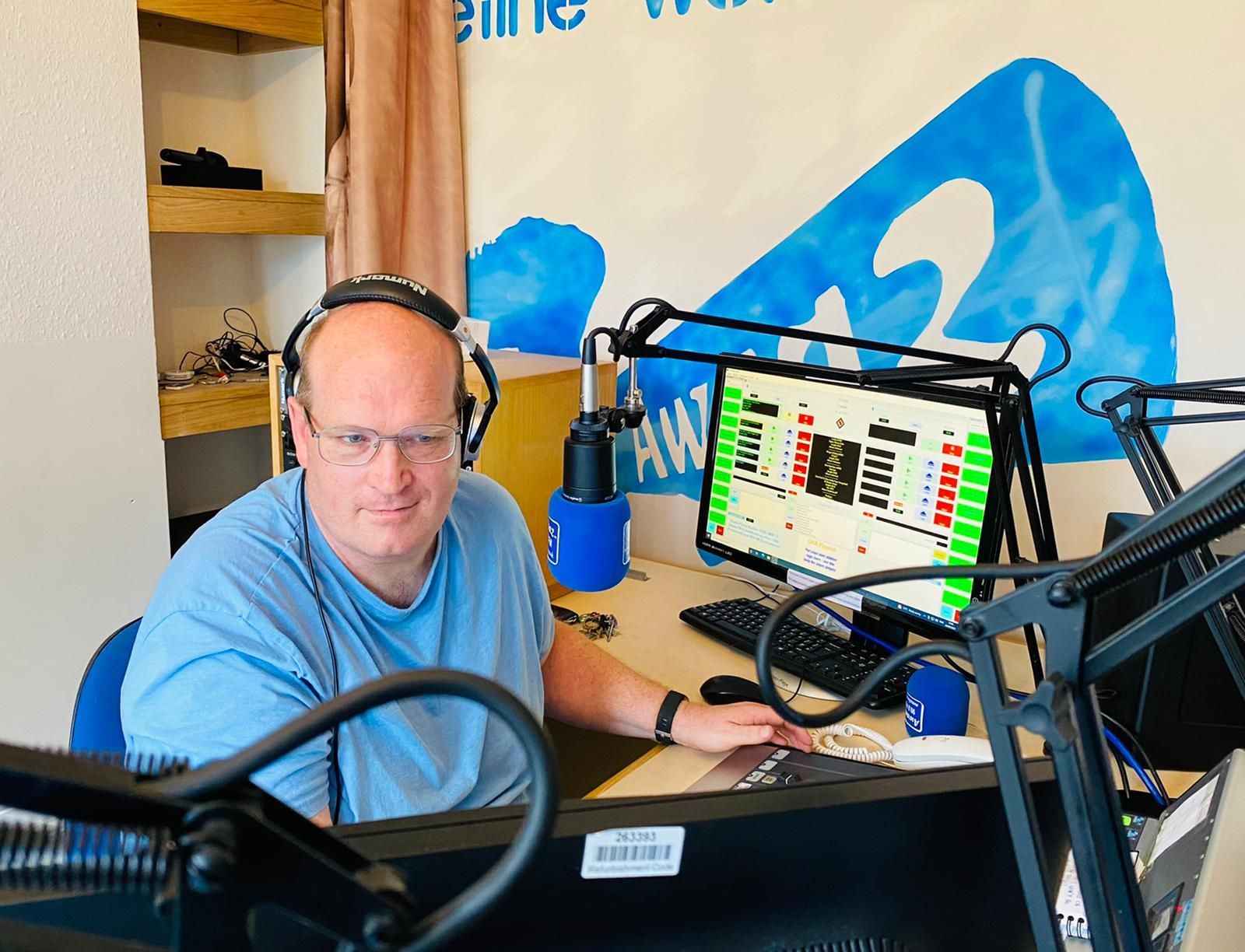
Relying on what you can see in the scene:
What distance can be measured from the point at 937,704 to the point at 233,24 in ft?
6.81

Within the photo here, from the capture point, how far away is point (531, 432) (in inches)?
75.6

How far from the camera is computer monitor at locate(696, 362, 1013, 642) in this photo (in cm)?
144

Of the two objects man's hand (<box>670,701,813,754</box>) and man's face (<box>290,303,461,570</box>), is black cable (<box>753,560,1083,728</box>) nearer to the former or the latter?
man's face (<box>290,303,461,570</box>)

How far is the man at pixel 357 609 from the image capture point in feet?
3.34

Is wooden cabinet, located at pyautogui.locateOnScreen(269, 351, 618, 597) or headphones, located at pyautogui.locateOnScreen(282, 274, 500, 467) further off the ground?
headphones, located at pyautogui.locateOnScreen(282, 274, 500, 467)

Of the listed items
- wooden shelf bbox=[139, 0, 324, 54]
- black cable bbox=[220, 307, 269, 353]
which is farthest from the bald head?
black cable bbox=[220, 307, 269, 353]

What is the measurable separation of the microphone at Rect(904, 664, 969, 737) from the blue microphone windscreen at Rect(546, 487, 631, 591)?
451 mm

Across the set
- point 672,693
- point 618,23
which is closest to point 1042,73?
point 618,23

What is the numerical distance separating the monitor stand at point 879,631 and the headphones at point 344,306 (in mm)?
748

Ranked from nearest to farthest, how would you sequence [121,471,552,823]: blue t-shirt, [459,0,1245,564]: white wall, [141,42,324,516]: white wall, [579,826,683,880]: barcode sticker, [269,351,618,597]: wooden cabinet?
[579,826,683,880]: barcode sticker
[121,471,552,823]: blue t-shirt
[459,0,1245,564]: white wall
[269,351,618,597]: wooden cabinet
[141,42,324,516]: white wall

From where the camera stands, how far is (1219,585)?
433 millimetres

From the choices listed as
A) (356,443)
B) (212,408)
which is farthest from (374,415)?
(212,408)

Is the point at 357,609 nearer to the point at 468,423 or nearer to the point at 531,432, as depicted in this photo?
the point at 468,423

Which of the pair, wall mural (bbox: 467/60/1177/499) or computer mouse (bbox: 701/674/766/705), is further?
wall mural (bbox: 467/60/1177/499)
